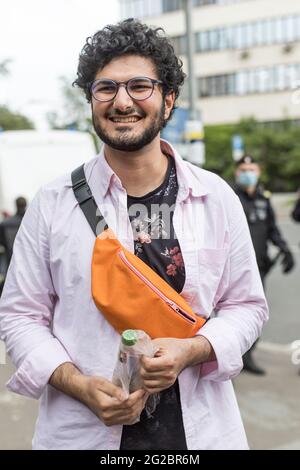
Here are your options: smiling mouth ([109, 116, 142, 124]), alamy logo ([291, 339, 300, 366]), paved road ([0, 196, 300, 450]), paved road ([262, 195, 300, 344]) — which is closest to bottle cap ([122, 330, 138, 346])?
smiling mouth ([109, 116, 142, 124])

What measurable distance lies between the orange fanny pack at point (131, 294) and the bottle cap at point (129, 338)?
0.09 meters

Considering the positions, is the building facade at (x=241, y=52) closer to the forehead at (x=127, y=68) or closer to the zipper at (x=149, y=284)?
the forehead at (x=127, y=68)

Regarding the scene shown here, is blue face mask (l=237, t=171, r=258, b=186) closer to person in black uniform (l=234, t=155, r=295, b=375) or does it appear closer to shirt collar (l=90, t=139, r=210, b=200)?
person in black uniform (l=234, t=155, r=295, b=375)

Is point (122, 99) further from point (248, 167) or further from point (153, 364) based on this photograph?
point (248, 167)

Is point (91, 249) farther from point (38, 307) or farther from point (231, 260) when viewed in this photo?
point (231, 260)

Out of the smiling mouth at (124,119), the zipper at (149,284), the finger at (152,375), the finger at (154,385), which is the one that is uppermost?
the smiling mouth at (124,119)

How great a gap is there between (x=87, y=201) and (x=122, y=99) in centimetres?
29

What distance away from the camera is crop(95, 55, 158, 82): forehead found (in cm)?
169

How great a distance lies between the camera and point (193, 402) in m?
1.72

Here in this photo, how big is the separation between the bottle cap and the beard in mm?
508

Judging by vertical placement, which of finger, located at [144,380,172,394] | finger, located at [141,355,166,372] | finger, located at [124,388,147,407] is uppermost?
finger, located at [141,355,166,372]

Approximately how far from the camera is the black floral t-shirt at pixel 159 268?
5.53ft

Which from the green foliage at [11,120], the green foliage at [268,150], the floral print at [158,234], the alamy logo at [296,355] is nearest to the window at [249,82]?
the green foliage at [268,150]

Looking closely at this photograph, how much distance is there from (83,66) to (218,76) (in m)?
44.8
